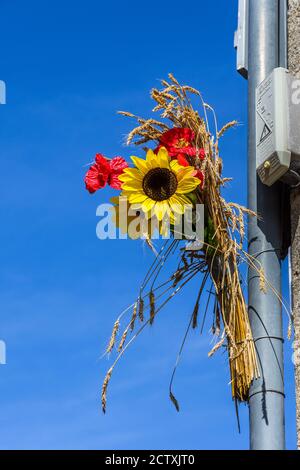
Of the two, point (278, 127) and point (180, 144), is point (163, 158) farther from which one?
point (278, 127)

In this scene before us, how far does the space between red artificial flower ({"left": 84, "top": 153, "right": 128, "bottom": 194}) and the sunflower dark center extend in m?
0.09

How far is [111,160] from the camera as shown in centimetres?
451

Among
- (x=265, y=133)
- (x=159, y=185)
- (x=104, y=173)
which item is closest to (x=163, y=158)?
(x=159, y=185)

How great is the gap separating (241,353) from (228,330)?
0.08 m

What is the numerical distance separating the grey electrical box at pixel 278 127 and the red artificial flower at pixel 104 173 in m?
0.44

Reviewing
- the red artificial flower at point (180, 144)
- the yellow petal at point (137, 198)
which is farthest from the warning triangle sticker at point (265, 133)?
the yellow petal at point (137, 198)

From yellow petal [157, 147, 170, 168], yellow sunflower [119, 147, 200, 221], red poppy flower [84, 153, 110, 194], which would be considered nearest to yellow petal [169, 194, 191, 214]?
yellow sunflower [119, 147, 200, 221]

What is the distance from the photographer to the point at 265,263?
4.42 metres

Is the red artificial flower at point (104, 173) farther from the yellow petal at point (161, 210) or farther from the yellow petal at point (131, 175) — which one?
the yellow petal at point (161, 210)

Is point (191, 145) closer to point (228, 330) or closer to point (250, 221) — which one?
point (250, 221)

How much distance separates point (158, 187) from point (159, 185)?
0.04ft
